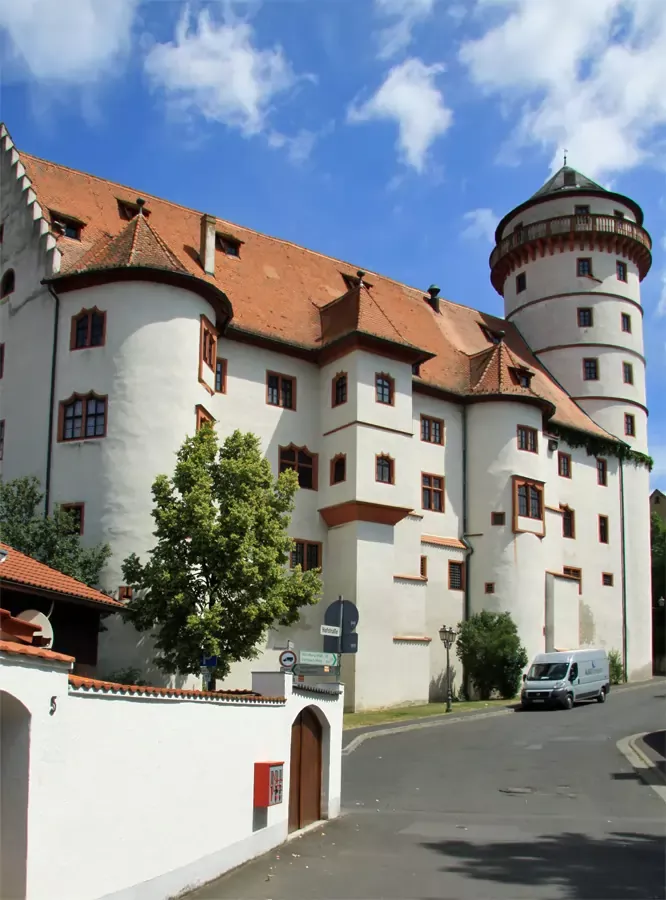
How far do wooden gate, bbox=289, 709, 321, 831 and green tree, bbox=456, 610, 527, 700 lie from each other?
82.0 ft

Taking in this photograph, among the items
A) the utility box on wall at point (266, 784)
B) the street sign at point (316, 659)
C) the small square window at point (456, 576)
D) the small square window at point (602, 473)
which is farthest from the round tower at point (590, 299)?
the utility box on wall at point (266, 784)

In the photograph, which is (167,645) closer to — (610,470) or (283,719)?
(283,719)

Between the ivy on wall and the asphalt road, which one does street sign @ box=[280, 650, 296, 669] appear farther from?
the ivy on wall

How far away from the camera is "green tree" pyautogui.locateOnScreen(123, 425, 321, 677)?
27.3 metres

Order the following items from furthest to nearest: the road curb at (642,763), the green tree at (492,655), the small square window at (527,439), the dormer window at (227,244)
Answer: the small square window at (527,439), the dormer window at (227,244), the green tree at (492,655), the road curb at (642,763)

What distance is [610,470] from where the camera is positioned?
173ft

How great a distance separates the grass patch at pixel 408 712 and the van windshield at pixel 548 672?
69.4 inches

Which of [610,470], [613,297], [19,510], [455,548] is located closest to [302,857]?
[19,510]

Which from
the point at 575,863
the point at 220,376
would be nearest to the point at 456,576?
the point at 220,376

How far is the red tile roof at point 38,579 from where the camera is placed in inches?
790

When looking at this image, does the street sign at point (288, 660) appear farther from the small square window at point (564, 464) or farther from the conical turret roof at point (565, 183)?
the conical turret roof at point (565, 183)

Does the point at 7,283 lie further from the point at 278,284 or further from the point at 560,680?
the point at 560,680

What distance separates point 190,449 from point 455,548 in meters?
18.2

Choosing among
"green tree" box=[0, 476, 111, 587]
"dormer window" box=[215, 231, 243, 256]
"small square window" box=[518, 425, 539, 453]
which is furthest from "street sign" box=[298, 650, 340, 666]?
"small square window" box=[518, 425, 539, 453]
